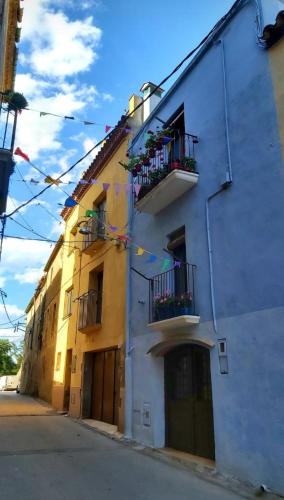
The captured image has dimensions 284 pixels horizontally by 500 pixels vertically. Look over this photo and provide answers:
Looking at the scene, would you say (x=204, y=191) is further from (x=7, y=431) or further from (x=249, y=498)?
(x=7, y=431)

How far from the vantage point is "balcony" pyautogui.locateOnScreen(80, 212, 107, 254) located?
12.9 metres

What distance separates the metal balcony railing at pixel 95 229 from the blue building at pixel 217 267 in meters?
3.00

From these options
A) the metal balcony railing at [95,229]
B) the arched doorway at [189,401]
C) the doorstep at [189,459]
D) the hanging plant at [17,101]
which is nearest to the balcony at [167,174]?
the hanging plant at [17,101]

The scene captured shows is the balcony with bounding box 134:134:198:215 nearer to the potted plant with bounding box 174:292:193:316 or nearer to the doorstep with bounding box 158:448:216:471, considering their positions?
the potted plant with bounding box 174:292:193:316

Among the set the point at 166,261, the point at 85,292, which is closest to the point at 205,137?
the point at 166,261

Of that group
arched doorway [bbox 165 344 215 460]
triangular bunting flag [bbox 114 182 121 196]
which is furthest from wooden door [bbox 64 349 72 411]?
arched doorway [bbox 165 344 215 460]

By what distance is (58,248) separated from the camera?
22.0 meters

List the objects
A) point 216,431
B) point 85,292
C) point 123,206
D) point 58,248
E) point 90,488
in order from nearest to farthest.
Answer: point 90,488
point 216,431
point 123,206
point 85,292
point 58,248

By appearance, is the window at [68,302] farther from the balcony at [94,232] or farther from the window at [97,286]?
the balcony at [94,232]

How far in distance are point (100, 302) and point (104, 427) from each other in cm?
400

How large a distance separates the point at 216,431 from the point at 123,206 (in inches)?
285

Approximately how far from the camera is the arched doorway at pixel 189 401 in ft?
23.5

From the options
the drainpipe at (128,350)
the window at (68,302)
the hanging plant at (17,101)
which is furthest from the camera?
the window at (68,302)

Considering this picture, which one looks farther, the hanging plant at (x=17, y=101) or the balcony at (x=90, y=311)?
the balcony at (x=90, y=311)
